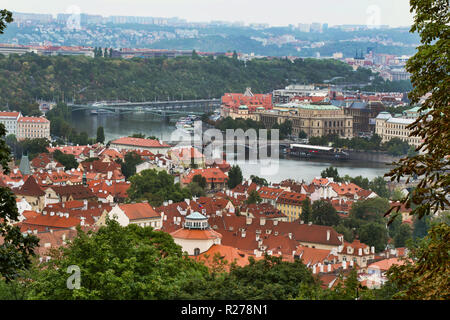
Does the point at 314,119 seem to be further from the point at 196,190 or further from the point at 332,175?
the point at 196,190

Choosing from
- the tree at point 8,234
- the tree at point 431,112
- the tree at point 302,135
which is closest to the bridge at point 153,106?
the tree at point 302,135

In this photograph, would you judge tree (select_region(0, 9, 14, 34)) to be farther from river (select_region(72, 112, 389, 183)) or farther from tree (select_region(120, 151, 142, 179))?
river (select_region(72, 112, 389, 183))

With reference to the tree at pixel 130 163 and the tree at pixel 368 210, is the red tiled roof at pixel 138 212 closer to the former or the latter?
the tree at pixel 368 210

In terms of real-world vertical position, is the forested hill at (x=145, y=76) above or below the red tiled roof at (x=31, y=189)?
below

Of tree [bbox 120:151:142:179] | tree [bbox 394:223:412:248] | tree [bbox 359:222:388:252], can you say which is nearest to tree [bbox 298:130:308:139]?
tree [bbox 120:151:142:179]

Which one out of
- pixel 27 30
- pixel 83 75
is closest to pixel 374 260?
pixel 83 75
